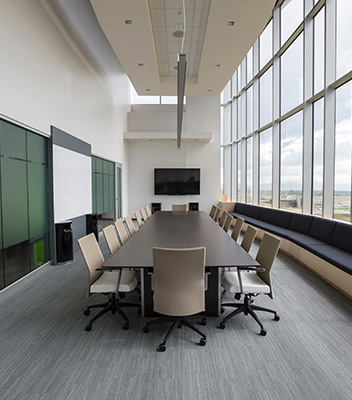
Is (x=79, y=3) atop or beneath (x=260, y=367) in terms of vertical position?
atop

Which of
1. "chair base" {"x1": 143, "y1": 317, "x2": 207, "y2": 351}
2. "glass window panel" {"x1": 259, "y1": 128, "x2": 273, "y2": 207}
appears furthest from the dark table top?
"glass window panel" {"x1": 259, "y1": 128, "x2": 273, "y2": 207}

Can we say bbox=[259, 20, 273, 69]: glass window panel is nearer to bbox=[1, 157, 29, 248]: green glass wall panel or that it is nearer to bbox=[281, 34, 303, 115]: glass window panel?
bbox=[281, 34, 303, 115]: glass window panel

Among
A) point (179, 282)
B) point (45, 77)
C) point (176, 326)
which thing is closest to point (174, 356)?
point (176, 326)

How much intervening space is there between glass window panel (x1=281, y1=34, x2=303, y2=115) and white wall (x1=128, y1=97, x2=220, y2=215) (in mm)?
4213

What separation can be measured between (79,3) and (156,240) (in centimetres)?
552

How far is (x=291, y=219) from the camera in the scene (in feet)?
19.1

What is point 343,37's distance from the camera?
4.46 m

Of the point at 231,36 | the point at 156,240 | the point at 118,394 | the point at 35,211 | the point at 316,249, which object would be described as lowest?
the point at 118,394

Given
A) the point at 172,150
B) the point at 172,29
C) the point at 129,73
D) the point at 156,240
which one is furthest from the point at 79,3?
the point at 172,150

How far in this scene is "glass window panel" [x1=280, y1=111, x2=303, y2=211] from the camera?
595cm

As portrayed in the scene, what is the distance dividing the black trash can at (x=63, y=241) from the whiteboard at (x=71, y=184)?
188 millimetres

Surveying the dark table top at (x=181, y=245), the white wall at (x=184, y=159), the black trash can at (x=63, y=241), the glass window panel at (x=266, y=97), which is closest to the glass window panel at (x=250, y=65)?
the glass window panel at (x=266, y=97)

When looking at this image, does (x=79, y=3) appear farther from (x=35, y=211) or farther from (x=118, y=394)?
(x=118, y=394)

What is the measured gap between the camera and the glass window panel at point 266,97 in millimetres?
7395
